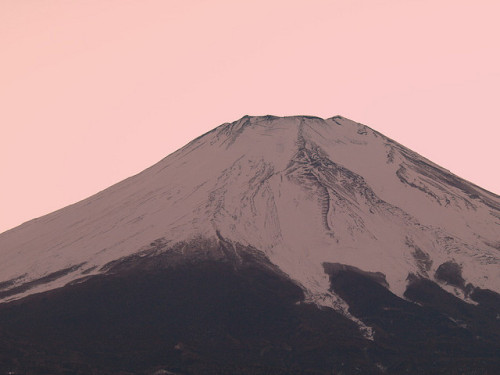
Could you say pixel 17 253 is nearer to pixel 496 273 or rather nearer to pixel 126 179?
pixel 126 179

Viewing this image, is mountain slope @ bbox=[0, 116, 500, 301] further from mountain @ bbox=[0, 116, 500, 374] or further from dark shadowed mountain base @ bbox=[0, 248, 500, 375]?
dark shadowed mountain base @ bbox=[0, 248, 500, 375]

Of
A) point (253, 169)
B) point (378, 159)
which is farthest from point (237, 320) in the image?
point (378, 159)

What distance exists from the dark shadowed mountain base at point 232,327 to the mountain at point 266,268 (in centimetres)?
26

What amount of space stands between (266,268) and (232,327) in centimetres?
1625

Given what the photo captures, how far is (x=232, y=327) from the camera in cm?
13475

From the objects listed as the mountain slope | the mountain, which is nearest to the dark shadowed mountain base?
the mountain

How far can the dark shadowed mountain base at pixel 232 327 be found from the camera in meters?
124

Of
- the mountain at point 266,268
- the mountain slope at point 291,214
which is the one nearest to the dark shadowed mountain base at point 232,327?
the mountain at point 266,268

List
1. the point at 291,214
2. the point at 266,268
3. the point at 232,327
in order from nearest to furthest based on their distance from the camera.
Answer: the point at 232,327 → the point at 266,268 → the point at 291,214

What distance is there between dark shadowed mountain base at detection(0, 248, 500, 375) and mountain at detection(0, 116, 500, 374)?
26 cm

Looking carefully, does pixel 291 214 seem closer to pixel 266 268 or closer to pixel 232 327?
pixel 266 268

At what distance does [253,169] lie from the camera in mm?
182250

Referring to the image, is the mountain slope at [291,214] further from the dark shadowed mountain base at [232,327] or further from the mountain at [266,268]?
the dark shadowed mountain base at [232,327]

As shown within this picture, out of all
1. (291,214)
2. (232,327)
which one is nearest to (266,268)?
(232,327)
